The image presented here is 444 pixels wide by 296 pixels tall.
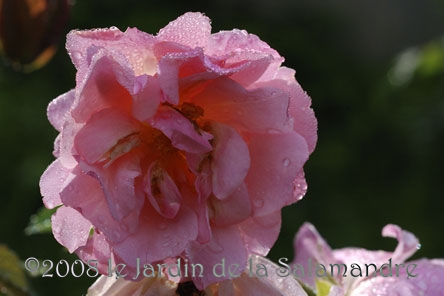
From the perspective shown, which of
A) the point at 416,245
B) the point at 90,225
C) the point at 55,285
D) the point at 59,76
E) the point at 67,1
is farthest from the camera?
the point at 59,76

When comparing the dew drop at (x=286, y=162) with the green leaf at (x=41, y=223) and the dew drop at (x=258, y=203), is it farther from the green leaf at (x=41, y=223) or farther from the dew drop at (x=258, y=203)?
the green leaf at (x=41, y=223)

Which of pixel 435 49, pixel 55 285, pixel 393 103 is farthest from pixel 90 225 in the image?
pixel 393 103

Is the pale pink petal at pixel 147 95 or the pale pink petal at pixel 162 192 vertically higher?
the pale pink petal at pixel 147 95

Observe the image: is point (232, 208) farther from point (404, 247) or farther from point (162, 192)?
point (404, 247)

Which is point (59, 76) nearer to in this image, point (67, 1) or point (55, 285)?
point (55, 285)

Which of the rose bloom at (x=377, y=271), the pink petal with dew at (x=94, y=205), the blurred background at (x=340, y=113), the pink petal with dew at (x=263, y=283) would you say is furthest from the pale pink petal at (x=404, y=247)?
the blurred background at (x=340, y=113)

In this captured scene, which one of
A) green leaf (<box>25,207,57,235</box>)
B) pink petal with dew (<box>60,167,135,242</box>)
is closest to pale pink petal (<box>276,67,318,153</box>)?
pink petal with dew (<box>60,167,135,242</box>)
